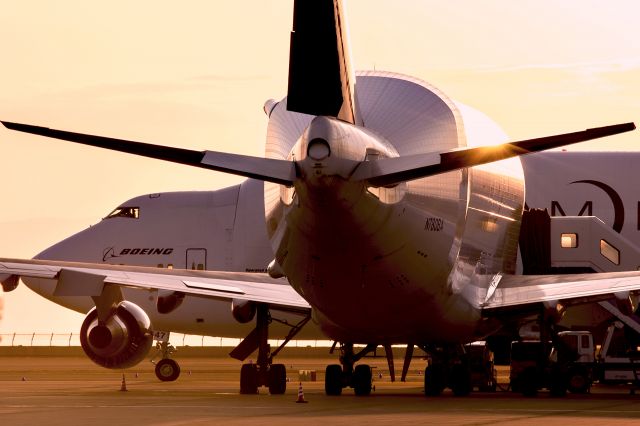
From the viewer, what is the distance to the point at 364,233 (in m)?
28.4

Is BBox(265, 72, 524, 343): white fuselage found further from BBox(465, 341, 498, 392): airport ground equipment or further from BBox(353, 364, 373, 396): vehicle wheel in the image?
BBox(465, 341, 498, 392): airport ground equipment

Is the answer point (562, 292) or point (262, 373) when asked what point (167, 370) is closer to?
point (262, 373)

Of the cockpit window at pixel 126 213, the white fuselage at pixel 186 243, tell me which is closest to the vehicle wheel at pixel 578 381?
the white fuselage at pixel 186 243

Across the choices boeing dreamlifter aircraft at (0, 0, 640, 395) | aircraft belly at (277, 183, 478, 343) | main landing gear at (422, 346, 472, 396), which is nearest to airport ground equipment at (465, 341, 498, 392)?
boeing dreamlifter aircraft at (0, 0, 640, 395)

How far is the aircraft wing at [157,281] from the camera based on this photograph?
32.6 meters

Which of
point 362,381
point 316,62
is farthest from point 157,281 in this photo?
point 316,62

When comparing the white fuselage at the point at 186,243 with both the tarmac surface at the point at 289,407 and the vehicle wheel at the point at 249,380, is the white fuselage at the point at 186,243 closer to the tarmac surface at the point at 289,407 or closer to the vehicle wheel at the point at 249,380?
the tarmac surface at the point at 289,407

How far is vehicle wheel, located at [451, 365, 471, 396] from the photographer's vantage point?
118ft

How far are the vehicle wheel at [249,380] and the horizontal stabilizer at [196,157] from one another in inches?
407

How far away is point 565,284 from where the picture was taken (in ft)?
118

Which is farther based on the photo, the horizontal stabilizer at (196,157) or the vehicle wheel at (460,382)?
the vehicle wheel at (460,382)

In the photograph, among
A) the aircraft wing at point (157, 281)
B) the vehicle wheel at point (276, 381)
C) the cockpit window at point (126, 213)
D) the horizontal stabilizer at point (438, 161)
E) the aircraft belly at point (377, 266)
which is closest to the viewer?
the horizontal stabilizer at point (438, 161)

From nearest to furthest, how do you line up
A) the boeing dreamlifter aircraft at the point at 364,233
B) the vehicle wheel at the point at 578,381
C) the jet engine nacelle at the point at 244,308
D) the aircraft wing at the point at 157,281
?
the boeing dreamlifter aircraft at the point at 364,233, the aircraft wing at the point at 157,281, the jet engine nacelle at the point at 244,308, the vehicle wheel at the point at 578,381

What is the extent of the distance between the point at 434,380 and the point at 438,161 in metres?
10.1
